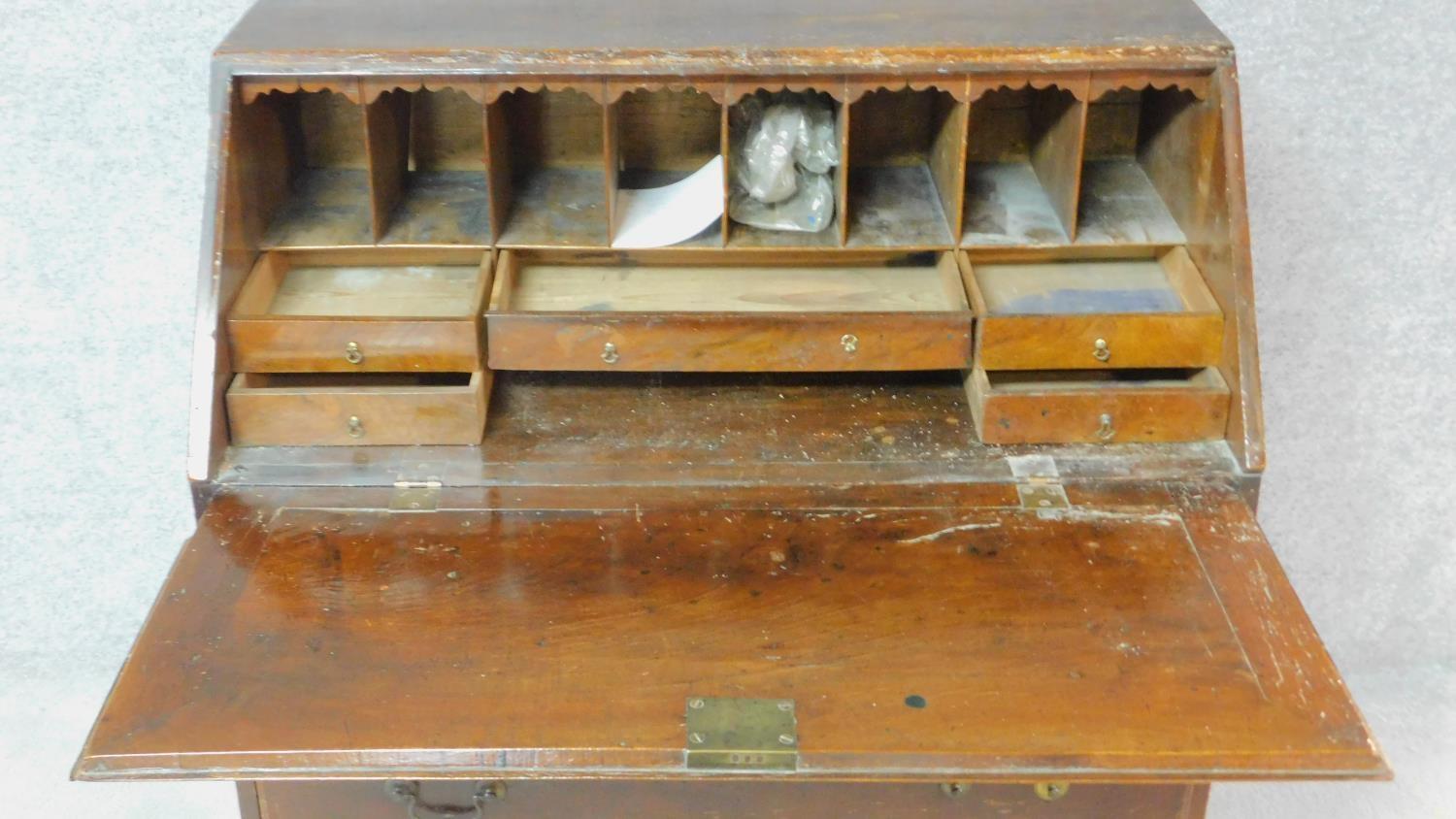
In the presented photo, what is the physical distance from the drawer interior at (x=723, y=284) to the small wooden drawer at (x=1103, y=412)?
147mm

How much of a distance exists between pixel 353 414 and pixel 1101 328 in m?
0.94

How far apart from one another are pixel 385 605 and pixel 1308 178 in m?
1.78

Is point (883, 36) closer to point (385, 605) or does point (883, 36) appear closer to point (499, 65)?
point (499, 65)

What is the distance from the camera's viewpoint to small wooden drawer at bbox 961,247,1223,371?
184 cm

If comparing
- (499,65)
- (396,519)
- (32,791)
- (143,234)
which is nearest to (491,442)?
(396,519)

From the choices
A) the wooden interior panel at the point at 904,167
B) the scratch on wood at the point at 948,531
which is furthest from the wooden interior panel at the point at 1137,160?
the scratch on wood at the point at 948,531

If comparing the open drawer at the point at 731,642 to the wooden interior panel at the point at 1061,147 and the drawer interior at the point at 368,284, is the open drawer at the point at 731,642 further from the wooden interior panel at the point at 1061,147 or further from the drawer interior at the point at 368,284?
the wooden interior panel at the point at 1061,147

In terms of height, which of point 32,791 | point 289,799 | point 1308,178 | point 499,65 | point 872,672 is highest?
point 499,65

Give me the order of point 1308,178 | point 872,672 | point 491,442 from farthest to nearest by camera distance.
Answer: point 1308,178 → point 491,442 → point 872,672

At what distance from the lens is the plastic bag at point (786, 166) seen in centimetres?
198

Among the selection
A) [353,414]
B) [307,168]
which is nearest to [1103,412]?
[353,414]

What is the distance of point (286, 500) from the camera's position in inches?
70.5

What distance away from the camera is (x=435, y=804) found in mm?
1726

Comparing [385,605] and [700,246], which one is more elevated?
[700,246]
